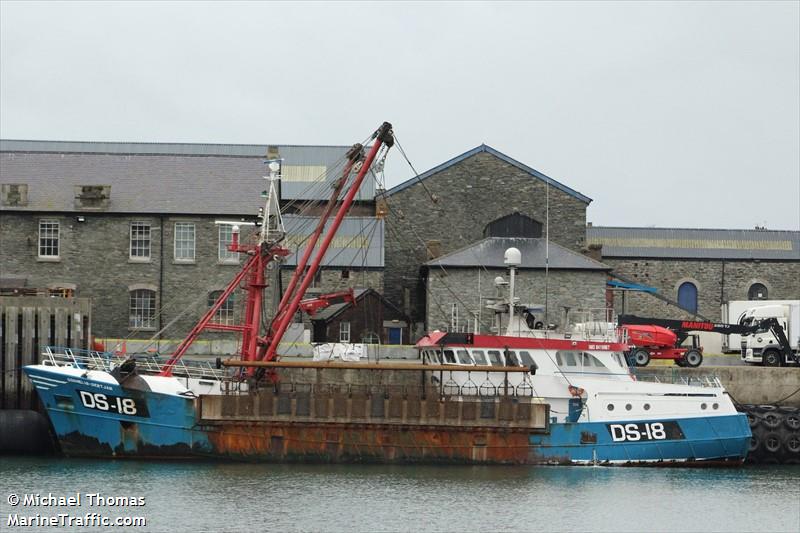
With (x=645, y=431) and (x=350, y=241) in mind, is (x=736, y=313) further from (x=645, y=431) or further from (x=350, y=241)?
(x=645, y=431)

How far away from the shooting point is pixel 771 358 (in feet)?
151

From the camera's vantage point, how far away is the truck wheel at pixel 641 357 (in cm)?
4421

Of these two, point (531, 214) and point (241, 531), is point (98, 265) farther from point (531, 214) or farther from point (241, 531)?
point (241, 531)

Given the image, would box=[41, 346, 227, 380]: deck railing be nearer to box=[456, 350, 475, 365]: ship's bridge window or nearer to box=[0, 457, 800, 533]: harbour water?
box=[0, 457, 800, 533]: harbour water

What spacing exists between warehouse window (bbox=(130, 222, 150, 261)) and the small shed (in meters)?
5.98

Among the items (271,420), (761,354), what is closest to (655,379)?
(761,354)

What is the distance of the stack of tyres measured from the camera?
3834cm

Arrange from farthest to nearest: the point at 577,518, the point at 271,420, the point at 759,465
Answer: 1. the point at 759,465
2. the point at 271,420
3. the point at 577,518

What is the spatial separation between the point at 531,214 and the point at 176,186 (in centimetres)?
1544

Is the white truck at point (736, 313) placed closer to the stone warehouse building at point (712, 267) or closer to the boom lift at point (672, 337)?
the stone warehouse building at point (712, 267)

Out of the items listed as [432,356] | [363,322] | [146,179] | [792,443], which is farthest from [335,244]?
[792,443]

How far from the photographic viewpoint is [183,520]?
28.6 metres

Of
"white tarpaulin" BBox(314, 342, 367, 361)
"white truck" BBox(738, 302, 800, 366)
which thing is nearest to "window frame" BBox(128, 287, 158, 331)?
"white tarpaulin" BBox(314, 342, 367, 361)

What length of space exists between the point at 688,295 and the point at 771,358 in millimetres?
16812
